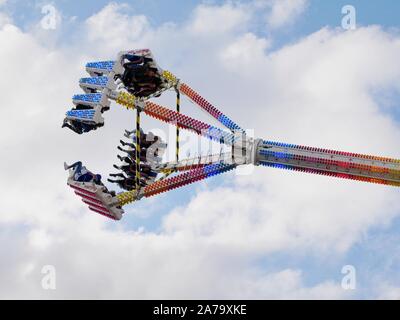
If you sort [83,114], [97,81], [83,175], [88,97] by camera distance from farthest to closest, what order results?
[83,175]
[97,81]
[88,97]
[83,114]

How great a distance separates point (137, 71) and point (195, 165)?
8.92 meters

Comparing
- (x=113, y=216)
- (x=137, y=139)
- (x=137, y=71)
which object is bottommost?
(x=113, y=216)

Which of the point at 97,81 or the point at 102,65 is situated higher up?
the point at 102,65

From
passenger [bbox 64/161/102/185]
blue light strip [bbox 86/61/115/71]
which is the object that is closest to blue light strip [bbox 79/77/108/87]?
blue light strip [bbox 86/61/115/71]

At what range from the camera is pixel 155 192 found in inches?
2714

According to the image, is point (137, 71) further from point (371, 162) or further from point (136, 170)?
point (371, 162)

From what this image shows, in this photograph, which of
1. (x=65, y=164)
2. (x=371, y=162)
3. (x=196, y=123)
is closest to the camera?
(x=371, y=162)

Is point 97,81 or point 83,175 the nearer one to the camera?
point 97,81

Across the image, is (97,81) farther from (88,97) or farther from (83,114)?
(83,114)

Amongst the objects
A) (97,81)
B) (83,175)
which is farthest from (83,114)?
(83,175)

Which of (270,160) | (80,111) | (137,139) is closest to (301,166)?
(270,160)

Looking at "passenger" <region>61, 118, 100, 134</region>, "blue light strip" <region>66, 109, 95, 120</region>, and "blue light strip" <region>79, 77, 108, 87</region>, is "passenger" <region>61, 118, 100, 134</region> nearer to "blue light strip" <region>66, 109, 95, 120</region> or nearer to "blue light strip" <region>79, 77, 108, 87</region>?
"blue light strip" <region>66, 109, 95, 120</region>

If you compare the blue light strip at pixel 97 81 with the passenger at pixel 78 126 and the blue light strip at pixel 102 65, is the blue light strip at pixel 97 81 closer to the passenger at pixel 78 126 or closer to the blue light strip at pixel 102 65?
the blue light strip at pixel 102 65

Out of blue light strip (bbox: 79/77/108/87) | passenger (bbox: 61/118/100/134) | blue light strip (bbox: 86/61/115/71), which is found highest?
blue light strip (bbox: 86/61/115/71)
